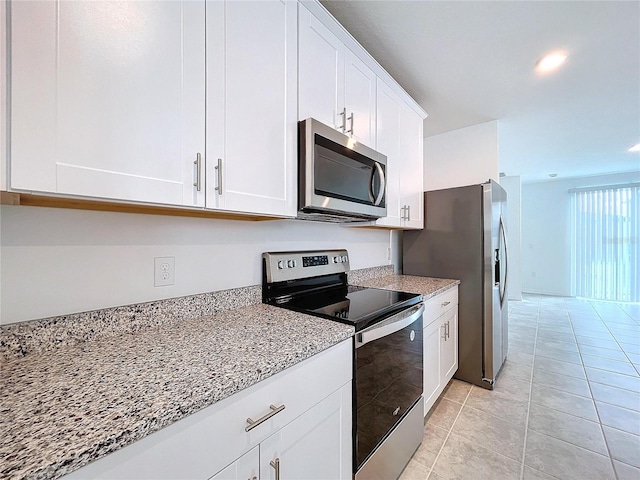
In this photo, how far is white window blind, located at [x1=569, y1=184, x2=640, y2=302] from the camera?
5.33 m

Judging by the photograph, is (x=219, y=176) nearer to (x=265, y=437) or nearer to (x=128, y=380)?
(x=128, y=380)

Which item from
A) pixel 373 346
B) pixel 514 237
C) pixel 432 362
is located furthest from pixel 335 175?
pixel 514 237

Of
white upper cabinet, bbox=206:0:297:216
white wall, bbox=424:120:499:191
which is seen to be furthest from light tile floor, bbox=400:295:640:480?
white wall, bbox=424:120:499:191

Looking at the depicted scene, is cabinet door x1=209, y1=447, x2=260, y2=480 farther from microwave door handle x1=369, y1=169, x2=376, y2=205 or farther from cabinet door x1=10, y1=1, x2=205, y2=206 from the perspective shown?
microwave door handle x1=369, y1=169, x2=376, y2=205

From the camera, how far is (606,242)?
557 cm

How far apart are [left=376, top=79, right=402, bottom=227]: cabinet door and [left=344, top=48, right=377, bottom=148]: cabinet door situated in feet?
0.27

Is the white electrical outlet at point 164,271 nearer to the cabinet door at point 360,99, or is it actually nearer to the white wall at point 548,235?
the cabinet door at point 360,99

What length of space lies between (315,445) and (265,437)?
0.26 m

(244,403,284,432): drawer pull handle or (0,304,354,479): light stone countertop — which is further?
(244,403,284,432): drawer pull handle

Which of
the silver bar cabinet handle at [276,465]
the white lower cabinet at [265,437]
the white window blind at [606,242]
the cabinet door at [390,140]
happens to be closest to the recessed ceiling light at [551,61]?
the cabinet door at [390,140]

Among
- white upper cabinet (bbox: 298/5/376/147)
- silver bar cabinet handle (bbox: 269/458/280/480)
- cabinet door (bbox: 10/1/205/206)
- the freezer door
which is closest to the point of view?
cabinet door (bbox: 10/1/205/206)

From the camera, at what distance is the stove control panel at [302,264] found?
1.51 metres

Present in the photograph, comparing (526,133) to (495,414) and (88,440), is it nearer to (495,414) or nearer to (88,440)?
(495,414)

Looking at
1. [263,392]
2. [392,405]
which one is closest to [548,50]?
[392,405]
